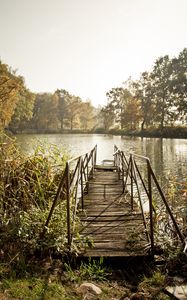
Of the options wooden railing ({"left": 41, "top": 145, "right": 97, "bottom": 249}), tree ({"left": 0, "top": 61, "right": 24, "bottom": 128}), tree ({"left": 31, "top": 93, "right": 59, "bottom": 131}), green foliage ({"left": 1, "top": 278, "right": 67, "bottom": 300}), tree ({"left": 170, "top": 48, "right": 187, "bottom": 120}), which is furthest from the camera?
tree ({"left": 31, "top": 93, "right": 59, "bottom": 131})

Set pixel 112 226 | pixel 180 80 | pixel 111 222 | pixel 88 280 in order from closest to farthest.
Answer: pixel 88 280 < pixel 112 226 < pixel 111 222 < pixel 180 80

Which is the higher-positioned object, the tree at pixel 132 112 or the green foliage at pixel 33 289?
the tree at pixel 132 112

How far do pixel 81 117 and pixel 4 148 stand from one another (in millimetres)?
89433

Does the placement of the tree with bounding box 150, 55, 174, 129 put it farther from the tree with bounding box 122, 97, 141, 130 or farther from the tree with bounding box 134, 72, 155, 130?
the tree with bounding box 122, 97, 141, 130

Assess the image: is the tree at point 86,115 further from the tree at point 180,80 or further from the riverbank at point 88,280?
the riverbank at point 88,280

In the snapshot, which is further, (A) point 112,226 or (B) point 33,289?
(A) point 112,226

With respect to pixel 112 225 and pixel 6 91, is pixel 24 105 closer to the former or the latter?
pixel 6 91

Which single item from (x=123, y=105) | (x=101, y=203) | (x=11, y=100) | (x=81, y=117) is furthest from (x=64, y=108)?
(x=101, y=203)

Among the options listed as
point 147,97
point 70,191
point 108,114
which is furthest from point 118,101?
point 70,191

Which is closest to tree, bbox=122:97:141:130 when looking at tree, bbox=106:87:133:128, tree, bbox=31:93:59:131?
tree, bbox=106:87:133:128

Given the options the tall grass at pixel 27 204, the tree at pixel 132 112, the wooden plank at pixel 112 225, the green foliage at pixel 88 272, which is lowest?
the green foliage at pixel 88 272

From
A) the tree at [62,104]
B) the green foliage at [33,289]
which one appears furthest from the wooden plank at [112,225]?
the tree at [62,104]

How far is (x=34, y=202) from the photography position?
5.08 metres

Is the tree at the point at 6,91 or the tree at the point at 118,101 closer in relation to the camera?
the tree at the point at 6,91
